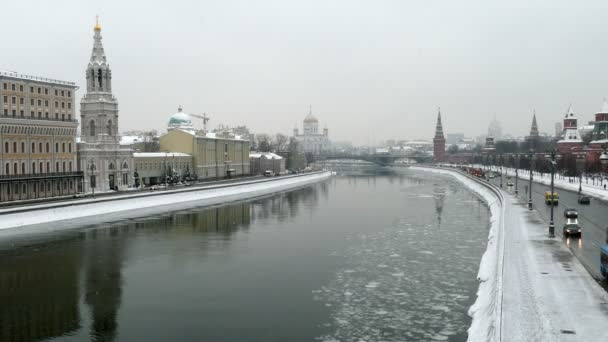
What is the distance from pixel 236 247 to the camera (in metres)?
37.8

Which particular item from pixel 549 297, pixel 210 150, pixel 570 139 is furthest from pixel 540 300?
pixel 570 139

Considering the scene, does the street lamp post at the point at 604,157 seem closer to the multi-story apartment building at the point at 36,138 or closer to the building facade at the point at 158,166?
the building facade at the point at 158,166

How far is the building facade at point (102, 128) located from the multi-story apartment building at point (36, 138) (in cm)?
428

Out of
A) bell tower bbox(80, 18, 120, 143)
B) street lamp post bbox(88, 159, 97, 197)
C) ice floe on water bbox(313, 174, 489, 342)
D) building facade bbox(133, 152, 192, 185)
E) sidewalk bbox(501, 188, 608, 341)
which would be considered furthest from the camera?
building facade bbox(133, 152, 192, 185)

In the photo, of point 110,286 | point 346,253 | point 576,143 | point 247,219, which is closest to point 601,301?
point 346,253

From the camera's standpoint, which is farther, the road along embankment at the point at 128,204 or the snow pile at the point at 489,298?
the road along embankment at the point at 128,204

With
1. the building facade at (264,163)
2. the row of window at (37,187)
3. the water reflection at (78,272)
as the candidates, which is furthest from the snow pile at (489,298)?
the building facade at (264,163)

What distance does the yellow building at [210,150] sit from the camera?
9281 cm

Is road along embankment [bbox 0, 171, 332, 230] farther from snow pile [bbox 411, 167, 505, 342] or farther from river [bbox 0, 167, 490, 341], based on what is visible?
snow pile [bbox 411, 167, 505, 342]

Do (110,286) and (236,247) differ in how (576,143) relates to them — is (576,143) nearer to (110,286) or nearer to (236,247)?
(236,247)

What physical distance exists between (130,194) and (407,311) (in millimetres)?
45046

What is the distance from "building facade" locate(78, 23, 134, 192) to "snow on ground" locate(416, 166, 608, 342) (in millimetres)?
48720

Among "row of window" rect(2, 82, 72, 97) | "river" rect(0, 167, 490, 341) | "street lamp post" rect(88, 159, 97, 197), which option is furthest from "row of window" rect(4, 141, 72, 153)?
"river" rect(0, 167, 490, 341)

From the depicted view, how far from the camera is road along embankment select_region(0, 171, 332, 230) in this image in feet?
150
